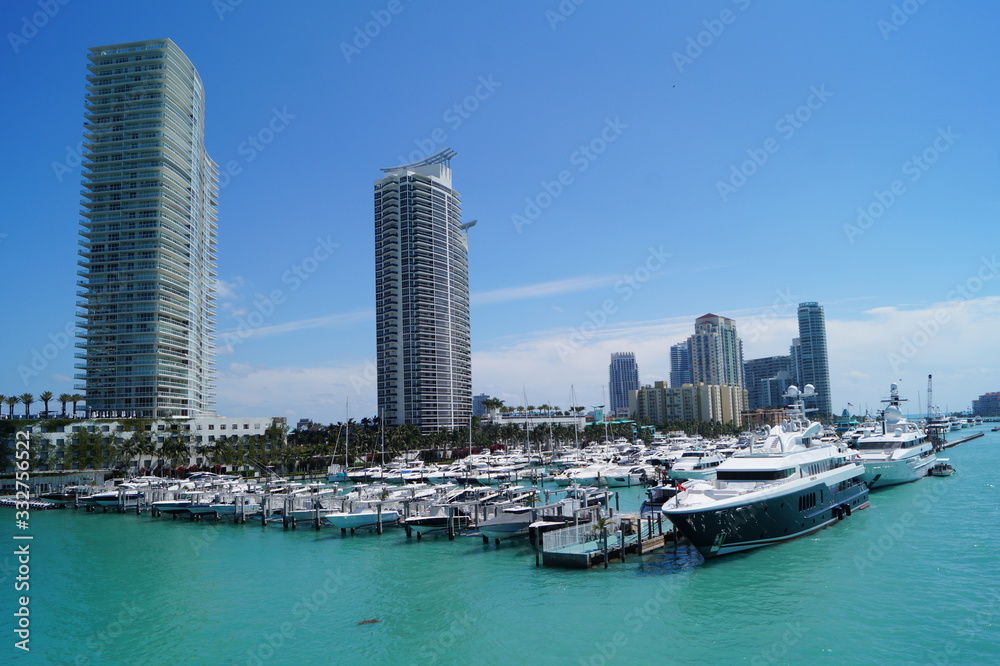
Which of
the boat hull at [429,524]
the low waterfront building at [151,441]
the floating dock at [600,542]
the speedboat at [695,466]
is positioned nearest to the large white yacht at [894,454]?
the speedboat at [695,466]

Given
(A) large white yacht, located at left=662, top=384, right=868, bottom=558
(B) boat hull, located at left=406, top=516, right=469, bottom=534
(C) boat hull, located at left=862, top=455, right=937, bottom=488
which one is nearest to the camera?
(A) large white yacht, located at left=662, top=384, right=868, bottom=558

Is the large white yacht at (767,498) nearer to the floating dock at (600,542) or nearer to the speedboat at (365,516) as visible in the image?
the floating dock at (600,542)

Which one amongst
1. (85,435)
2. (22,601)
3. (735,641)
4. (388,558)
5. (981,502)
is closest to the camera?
(735,641)

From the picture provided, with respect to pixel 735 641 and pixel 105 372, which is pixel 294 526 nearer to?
pixel 735 641

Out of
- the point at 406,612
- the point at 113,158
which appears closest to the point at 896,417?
the point at 406,612

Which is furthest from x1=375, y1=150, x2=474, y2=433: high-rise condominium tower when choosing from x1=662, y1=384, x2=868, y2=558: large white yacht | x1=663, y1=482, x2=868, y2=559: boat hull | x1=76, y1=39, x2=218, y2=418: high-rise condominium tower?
x1=663, y1=482, x2=868, y2=559: boat hull

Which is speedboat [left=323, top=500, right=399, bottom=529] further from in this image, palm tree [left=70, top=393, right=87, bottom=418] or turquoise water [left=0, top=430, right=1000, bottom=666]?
palm tree [left=70, top=393, right=87, bottom=418]
